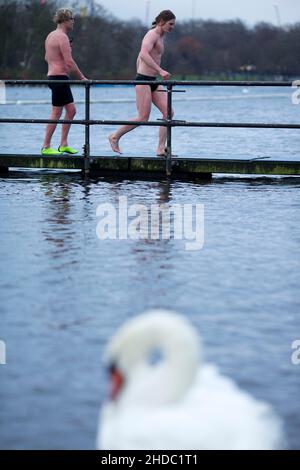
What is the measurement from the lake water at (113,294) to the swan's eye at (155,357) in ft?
0.71

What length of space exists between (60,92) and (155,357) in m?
9.64

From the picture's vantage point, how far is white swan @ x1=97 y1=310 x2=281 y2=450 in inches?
154

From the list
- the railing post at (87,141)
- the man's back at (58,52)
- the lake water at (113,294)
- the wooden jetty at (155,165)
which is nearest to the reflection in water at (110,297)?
the lake water at (113,294)

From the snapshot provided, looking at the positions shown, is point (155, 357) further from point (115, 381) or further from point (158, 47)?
point (158, 47)

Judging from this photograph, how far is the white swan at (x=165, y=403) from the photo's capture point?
392 centimetres

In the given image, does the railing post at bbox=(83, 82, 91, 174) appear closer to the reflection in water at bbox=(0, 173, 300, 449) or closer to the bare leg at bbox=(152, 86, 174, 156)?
the bare leg at bbox=(152, 86, 174, 156)

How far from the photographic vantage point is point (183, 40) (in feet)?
532

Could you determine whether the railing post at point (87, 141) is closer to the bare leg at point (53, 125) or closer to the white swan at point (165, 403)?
the bare leg at point (53, 125)

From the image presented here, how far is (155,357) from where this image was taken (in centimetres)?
605

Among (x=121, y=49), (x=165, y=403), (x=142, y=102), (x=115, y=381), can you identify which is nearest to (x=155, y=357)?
(x=165, y=403)

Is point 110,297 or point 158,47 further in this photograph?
point 158,47

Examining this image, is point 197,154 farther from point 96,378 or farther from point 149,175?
point 96,378

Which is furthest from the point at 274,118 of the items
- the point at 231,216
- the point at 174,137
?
the point at 231,216
